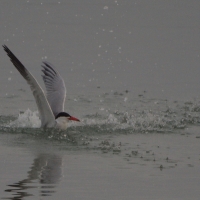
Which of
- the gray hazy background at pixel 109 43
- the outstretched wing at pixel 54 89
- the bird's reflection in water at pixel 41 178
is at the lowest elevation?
the bird's reflection in water at pixel 41 178

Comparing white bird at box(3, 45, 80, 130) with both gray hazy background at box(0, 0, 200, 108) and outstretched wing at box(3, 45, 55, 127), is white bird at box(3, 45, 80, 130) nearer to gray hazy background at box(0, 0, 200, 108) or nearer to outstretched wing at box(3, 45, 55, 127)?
outstretched wing at box(3, 45, 55, 127)

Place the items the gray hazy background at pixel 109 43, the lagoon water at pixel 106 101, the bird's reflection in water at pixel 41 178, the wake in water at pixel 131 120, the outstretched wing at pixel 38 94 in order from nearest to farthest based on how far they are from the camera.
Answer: the bird's reflection in water at pixel 41 178
the lagoon water at pixel 106 101
the outstretched wing at pixel 38 94
the wake in water at pixel 131 120
the gray hazy background at pixel 109 43

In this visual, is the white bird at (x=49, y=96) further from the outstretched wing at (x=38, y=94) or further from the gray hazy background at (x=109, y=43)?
the gray hazy background at (x=109, y=43)

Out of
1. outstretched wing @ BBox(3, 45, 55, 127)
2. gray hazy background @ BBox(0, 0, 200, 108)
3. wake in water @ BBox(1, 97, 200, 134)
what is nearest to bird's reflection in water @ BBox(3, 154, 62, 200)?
outstretched wing @ BBox(3, 45, 55, 127)

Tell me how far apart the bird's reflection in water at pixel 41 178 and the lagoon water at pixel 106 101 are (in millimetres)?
15

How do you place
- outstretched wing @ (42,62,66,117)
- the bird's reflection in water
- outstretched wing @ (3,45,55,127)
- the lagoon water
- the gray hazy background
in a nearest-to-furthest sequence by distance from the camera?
1. the bird's reflection in water
2. the lagoon water
3. outstretched wing @ (3,45,55,127)
4. outstretched wing @ (42,62,66,117)
5. the gray hazy background

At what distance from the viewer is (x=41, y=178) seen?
42.6 feet

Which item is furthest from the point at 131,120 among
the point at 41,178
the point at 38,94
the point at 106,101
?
the point at 41,178

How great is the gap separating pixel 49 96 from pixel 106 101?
5.66 feet

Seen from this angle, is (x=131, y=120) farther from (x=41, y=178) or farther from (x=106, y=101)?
(x=41, y=178)

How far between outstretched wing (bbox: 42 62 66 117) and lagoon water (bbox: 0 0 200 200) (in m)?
0.47

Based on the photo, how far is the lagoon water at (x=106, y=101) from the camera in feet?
42.6

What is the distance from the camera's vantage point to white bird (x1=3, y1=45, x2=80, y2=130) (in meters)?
15.9

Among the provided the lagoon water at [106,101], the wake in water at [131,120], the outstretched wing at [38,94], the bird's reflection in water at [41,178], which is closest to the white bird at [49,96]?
the outstretched wing at [38,94]
